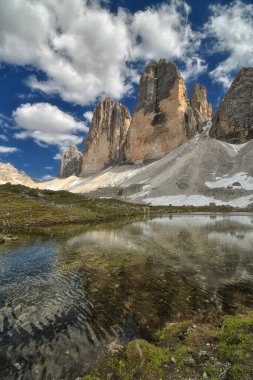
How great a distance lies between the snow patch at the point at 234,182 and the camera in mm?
162387

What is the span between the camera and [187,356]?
10016mm

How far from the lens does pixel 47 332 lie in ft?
40.8

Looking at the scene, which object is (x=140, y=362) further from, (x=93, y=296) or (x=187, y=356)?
(x=93, y=296)

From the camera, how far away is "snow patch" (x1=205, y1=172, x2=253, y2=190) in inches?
6393

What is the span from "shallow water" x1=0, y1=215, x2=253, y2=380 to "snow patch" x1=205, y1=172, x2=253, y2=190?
460 feet

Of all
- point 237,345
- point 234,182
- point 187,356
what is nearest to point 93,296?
point 187,356

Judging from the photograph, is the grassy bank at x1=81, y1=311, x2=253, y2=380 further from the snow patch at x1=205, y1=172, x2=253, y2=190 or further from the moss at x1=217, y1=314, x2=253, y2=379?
the snow patch at x1=205, y1=172, x2=253, y2=190

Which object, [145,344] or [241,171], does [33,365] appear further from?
[241,171]

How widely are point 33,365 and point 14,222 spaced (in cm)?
4850

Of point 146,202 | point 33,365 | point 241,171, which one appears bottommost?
point 33,365

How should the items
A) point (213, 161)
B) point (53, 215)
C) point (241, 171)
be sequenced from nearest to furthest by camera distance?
point (53, 215) < point (241, 171) < point (213, 161)

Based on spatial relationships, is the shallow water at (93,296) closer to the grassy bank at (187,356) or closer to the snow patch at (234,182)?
the grassy bank at (187,356)

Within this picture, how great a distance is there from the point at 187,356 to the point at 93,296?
327 inches

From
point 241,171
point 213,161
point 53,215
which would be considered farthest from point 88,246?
point 213,161
